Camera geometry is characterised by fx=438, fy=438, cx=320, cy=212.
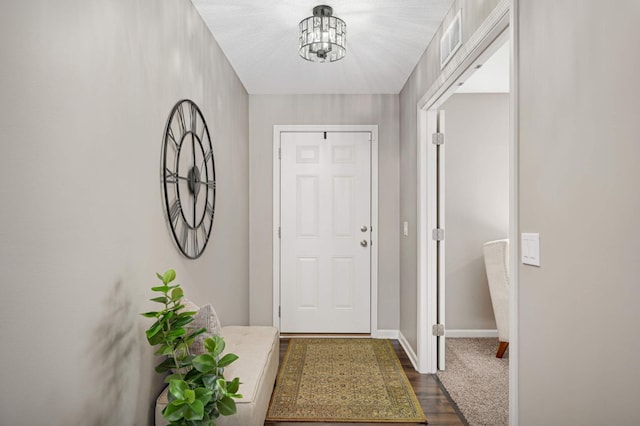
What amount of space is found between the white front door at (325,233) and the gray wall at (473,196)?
0.84 m

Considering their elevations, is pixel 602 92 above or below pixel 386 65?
below

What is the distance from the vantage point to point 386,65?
364cm

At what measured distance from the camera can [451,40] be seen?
2.61 meters

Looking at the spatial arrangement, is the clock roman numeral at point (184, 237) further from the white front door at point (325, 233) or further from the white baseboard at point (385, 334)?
the white baseboard at point (385, 334)

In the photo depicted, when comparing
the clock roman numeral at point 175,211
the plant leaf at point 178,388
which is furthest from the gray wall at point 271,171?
the plant leaf at point 178,388

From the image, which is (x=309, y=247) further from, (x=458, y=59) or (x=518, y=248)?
(x=518, y=248)

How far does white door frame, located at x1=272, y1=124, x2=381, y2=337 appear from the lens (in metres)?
4.45

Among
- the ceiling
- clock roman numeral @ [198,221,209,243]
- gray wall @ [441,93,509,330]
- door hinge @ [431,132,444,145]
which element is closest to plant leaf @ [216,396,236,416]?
clock roman numeral @ [198,221,209,243]

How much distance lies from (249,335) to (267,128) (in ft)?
7.62

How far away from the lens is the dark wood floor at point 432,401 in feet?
8.41

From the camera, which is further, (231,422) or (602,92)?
(231,422)

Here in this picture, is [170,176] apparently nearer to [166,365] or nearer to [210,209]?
[210,209]

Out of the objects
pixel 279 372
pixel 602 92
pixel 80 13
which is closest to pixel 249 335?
pixel 279 372

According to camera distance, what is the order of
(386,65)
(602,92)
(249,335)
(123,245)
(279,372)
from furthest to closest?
(386,65) → (279,372) → (249,335) → (123,245) → (602,92)
